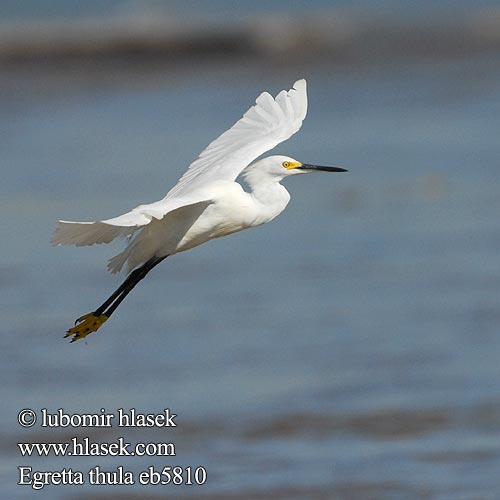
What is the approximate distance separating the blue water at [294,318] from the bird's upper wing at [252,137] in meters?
2.50

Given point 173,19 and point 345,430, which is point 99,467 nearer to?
point 345,430

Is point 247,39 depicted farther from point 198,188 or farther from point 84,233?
point 84,233

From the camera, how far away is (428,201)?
67.3 feet

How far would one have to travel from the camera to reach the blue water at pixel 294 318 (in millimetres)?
11578

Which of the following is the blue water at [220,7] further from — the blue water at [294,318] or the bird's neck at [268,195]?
the bird's neck at [268,195]

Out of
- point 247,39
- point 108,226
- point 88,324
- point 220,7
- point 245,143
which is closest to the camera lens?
point 108,226

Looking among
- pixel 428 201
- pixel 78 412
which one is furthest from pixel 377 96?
pixel 78 412

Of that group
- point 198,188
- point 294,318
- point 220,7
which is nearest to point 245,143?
point 198,188

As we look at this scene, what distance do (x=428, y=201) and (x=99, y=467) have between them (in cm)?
1000

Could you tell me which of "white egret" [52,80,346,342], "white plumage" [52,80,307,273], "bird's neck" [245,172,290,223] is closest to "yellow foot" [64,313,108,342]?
"white egret" [52,80,346,342]

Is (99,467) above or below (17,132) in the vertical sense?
below

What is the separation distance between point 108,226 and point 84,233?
17cm

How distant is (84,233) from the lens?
8.07 m

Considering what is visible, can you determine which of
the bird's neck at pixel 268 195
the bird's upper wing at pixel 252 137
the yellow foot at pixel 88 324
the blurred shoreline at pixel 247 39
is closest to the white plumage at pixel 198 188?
the bird's upper wing at pixel 252 137
